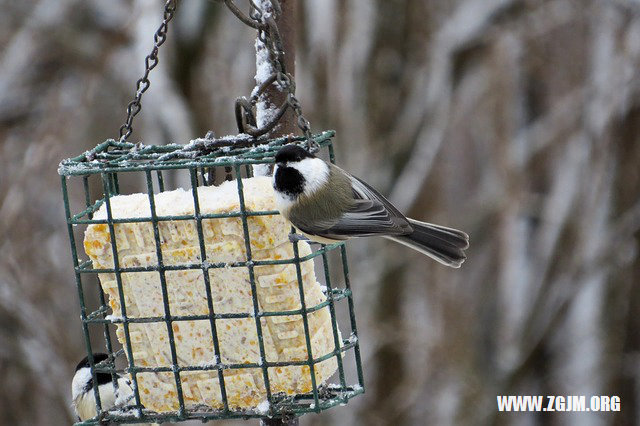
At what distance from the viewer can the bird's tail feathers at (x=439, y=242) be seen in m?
3.32

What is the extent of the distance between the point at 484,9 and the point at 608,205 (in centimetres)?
169

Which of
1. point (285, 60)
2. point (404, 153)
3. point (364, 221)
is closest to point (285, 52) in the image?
point (285, 60)

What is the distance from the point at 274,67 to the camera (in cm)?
290

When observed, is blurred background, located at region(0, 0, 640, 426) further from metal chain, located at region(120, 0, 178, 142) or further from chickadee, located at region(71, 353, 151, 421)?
metal chain, located at region(120, 0, 178, 142)

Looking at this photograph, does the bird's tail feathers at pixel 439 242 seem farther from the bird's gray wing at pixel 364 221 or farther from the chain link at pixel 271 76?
the chain link at pixel 271 76

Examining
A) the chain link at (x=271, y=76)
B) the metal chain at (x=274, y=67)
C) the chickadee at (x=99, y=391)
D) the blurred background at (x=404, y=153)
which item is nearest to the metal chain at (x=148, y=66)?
the chain link at (x=271, y=76)

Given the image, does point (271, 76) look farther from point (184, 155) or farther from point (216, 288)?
point (216, 288)

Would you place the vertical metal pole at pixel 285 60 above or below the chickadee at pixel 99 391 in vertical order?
above

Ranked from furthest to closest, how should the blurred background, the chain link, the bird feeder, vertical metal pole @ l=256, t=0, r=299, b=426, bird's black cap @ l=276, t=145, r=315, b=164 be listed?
the blurred background
vertical metal pole @ l=256, t=0, r=299, b=426
the bird feeder
the chain link
bird's black cap @ l=276, t=145, r=315, b=164

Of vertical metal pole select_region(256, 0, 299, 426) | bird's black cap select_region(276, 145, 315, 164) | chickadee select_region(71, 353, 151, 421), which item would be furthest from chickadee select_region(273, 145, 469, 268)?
chickadee select_region(71, 353, 151, 421)

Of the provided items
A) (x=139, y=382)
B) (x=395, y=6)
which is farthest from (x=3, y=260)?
(x=139, y=382)

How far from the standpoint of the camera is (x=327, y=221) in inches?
116

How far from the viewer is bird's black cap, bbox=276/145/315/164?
270 cm

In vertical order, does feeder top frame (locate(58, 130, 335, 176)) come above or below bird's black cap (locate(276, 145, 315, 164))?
above
